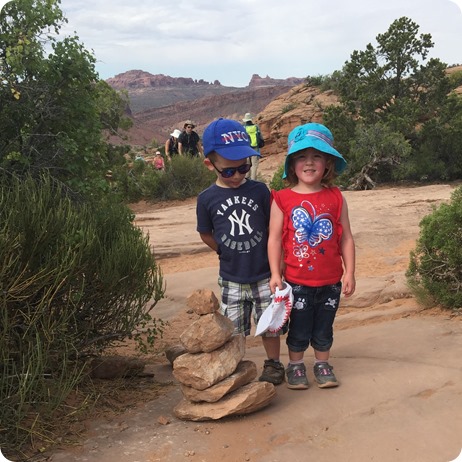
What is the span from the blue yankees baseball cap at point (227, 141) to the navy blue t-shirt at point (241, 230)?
0.22m

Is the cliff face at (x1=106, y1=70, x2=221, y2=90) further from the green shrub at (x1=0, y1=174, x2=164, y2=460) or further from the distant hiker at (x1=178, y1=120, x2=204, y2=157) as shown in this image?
the green shrub at (x1=0, y1=174, x2=164, y2=460)

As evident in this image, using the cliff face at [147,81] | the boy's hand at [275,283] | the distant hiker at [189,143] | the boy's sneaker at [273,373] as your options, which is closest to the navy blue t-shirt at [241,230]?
the boy's hand at [275,283]

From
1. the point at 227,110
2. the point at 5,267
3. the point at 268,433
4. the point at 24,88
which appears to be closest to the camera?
the point at 5,267

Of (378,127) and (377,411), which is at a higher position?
(378,127)

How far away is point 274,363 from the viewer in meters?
3.45

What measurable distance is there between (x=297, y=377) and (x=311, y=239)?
82 cm

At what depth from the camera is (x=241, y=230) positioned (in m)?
3.30

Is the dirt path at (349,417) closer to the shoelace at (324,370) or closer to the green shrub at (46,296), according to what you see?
the shoelace at (324,370)

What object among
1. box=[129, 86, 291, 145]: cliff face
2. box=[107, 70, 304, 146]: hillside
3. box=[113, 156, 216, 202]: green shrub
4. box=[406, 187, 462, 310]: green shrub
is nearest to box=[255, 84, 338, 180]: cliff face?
box=[113, 156, 216, 202]: green shrub

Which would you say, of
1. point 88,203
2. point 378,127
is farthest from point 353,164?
point 88,203

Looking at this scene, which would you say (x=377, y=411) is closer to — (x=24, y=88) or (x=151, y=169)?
(x=24, y=88)

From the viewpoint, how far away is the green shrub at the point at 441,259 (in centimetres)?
466

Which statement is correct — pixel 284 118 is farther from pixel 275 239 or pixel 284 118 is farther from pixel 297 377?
pixel 297 377

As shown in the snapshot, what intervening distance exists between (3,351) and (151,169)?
12573mm
